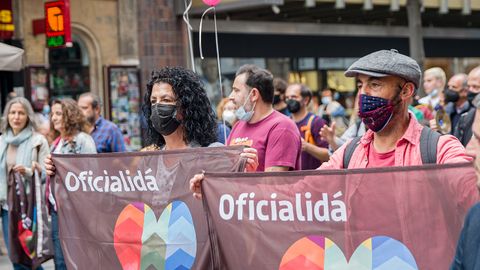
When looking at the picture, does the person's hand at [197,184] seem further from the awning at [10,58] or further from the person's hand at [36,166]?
the awning at [10,58]

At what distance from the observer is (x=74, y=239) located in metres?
5.34

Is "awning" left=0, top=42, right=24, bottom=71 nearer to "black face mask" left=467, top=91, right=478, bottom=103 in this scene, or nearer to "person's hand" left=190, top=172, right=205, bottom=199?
"black face mask" left=467, top=91, right=478, bottom=103

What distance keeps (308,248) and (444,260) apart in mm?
630

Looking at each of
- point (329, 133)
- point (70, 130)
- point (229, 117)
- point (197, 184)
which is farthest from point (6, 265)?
point (197, 184)

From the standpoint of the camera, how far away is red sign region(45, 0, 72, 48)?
16.4m

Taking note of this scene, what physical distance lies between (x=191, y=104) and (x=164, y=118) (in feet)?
0.61

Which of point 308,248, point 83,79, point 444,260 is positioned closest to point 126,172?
point 308,248

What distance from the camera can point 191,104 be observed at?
504 cm

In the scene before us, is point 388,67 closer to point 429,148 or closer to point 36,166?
point 429,148

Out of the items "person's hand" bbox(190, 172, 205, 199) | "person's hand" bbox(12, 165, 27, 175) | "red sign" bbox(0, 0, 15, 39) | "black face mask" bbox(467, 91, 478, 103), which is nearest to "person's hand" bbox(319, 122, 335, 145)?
"black face mask" bbox(467, 91, 478, 103)

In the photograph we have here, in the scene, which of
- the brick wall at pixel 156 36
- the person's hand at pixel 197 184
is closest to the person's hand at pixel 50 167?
the person's hand at pixel 197 184

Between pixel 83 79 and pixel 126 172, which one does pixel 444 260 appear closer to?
pixel 126 172

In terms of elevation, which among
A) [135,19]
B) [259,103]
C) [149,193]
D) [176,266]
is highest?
[135,19]

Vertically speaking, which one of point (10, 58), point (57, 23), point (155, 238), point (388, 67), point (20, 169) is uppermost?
point (57, 23)
